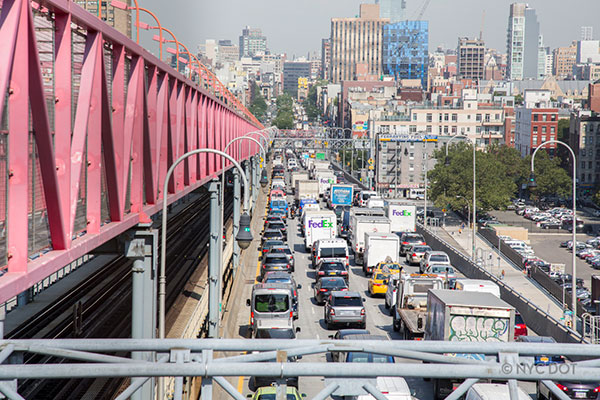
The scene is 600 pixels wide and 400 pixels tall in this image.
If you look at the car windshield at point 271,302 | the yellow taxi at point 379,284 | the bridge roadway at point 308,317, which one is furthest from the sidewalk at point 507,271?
the car windshield at point 271,302

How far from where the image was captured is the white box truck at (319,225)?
50469 mm

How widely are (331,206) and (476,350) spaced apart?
7240 centimetres

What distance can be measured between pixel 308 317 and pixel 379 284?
19.3 ft

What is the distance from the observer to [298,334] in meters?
31.1

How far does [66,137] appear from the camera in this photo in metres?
11.8

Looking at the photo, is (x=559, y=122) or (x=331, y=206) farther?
(x=559, y=122)

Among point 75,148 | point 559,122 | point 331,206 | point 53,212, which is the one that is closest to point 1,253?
point 53,212

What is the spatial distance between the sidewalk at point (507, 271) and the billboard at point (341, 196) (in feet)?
28.0

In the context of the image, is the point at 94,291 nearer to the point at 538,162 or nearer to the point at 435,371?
the point at 435,371

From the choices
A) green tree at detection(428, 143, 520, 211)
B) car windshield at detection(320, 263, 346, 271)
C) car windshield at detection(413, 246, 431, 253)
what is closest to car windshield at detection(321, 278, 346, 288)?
car windshield at detection(320, 263, 346, 271)

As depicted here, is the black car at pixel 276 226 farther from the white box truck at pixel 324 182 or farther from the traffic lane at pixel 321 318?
the white box truck at pixel 324 182

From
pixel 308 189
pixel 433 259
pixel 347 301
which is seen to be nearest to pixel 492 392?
pixel 347 301

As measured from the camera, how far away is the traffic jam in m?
21.5

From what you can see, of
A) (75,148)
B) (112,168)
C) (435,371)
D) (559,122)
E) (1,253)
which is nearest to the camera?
(435,371)
